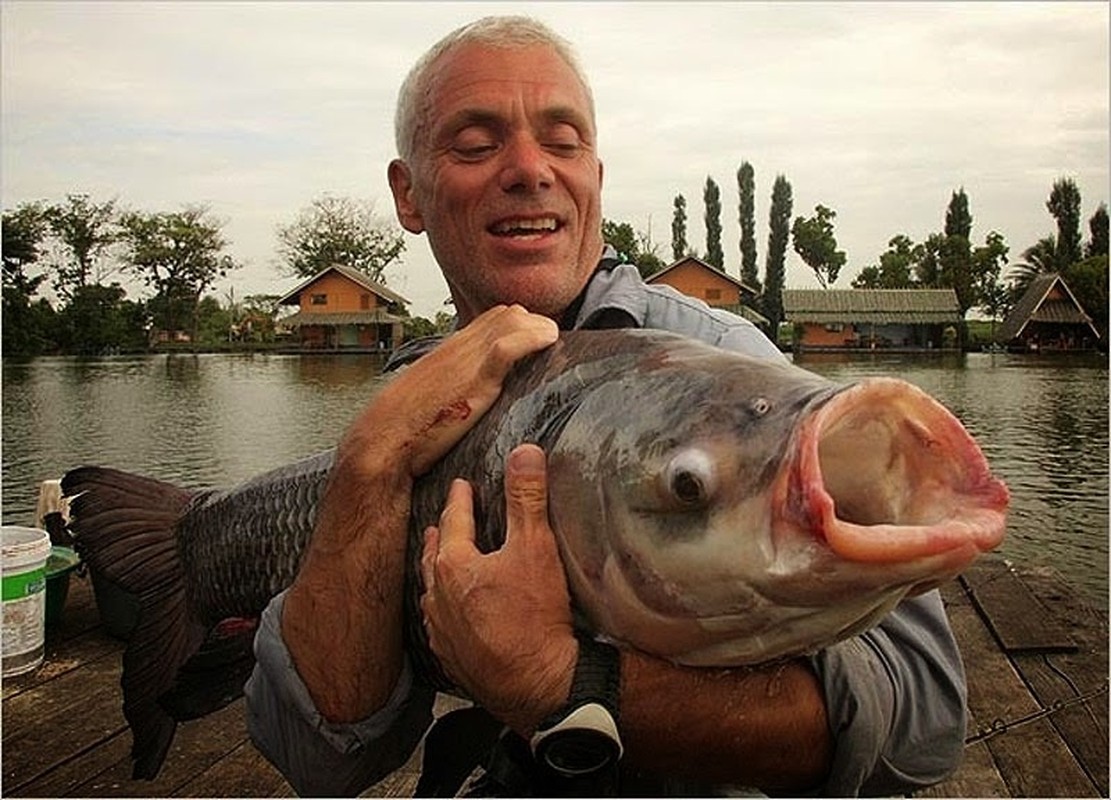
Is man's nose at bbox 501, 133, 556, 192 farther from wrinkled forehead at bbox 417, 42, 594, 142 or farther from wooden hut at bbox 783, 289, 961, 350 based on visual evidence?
wooden hut at bbox 783, 289, 961, 350

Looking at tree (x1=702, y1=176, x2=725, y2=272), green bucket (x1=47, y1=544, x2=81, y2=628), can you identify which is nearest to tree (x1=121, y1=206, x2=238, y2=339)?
tree (x1=702, y1=176, x2=725, y2=272)

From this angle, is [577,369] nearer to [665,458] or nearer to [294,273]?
[665,458]

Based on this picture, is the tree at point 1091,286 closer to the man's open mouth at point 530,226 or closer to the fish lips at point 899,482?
the man's open mouth at point 530,226

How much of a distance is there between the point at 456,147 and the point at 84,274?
53.3 metres

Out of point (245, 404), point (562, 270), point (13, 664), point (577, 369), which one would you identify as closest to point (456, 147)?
point (562, 270)

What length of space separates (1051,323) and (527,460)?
2461 inches

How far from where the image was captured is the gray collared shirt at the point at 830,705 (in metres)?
1.55

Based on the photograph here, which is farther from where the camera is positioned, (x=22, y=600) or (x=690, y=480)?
(x=22, y=600)

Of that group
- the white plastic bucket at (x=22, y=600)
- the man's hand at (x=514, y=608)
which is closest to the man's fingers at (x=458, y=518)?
the man's hand at (x=514, y=608)

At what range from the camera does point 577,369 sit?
1519mm

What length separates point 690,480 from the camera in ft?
3.86

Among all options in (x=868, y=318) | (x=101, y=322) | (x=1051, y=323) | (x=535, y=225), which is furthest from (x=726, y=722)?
(x=1051, y=323)

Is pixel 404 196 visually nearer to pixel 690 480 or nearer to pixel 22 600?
pixel 690 480

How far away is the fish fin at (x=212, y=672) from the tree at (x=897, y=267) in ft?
218
